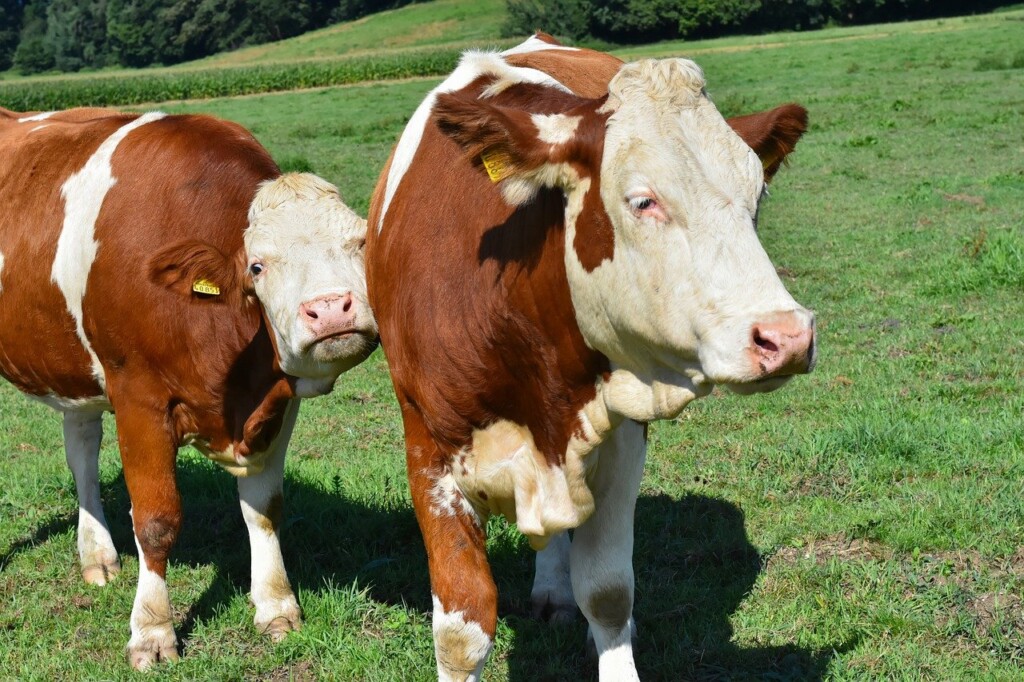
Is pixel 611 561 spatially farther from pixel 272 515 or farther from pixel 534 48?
pixel 534 48

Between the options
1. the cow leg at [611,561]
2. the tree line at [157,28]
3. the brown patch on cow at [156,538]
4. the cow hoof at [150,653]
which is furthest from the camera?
the tree line at [157,28]

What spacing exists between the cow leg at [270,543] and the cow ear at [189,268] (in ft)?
2.25

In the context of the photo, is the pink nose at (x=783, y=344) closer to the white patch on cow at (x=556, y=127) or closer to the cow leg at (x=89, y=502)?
the white patch on cow at (x=556, y=127)

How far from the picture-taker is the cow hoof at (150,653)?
4.46 m

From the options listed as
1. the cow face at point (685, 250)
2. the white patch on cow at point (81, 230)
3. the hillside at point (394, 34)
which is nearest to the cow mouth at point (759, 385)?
the cow face at point (685, 250)

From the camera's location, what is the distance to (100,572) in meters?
5.38

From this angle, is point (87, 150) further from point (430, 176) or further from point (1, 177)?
point (430, 176)

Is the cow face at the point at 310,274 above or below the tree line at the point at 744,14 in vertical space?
above

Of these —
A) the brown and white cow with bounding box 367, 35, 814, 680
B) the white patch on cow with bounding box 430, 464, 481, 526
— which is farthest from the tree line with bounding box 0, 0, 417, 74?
the white patch on cow with bounding box 430, 464, 481, 526

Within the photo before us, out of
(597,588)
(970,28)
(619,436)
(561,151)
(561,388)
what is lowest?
(970,28)

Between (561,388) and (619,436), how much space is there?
45 cm

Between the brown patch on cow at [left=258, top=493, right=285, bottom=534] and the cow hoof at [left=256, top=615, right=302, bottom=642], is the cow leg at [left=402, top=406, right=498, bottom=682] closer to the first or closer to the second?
the cow hoof at [left=256, top=615, right=302, bottom=642]

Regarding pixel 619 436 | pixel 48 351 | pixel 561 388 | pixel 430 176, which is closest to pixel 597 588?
pixel 619 436

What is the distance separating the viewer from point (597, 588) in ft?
12.2
